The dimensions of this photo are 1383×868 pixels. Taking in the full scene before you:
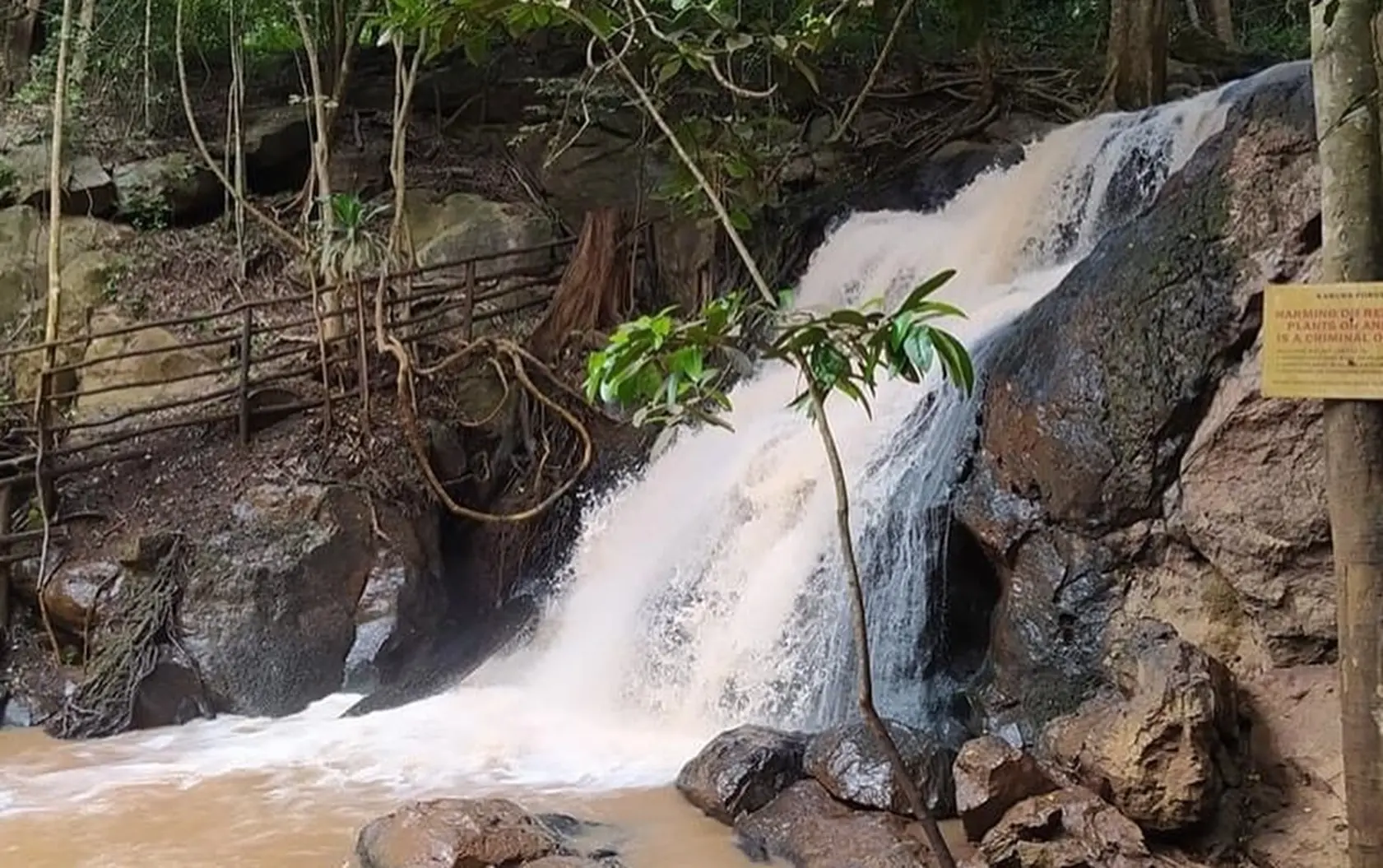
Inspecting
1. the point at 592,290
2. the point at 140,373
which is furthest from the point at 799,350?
the point at 140,373

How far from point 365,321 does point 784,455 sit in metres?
3.19

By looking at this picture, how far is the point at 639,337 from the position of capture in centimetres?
284

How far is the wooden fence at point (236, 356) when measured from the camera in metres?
7.46

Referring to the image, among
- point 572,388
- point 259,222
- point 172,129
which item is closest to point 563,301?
point 572,388

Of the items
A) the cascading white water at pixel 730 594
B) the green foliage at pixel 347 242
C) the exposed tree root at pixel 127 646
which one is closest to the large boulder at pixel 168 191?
the green foliage at pixel 347 242

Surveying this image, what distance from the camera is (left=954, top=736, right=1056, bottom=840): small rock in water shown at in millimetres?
3793

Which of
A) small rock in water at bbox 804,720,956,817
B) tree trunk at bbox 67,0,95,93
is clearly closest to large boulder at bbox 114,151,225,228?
tree trunk at bbox 67,0,95,93

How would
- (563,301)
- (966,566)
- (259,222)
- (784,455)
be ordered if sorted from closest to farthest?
(966,566) < (784,455) < (563,301) < (259,222)

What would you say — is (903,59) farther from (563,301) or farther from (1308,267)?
(1308,267)

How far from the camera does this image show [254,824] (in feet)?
14.8

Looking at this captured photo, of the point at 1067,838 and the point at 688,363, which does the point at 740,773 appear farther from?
the point at 688,363

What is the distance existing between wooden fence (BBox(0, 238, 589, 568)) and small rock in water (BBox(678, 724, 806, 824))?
4068 mm

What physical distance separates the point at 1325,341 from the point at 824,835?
2.19 meters

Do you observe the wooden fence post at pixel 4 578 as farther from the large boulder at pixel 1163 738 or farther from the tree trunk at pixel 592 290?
the large boulder at pixel 1163 738
